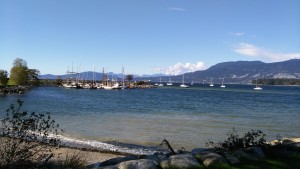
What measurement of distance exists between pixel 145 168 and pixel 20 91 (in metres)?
95.4

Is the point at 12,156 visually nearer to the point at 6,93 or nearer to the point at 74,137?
the point at 74,137

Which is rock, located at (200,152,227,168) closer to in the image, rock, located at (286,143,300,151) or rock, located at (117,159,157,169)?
rock, located at (117,159,157,169)

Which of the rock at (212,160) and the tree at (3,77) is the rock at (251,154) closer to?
the rock at (212,160)

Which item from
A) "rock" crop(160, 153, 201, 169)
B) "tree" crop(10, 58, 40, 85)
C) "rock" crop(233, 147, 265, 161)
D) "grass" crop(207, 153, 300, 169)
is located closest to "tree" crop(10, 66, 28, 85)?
"tree" crop(10, 58, 40, 85)

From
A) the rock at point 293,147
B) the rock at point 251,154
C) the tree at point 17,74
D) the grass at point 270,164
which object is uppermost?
the tree at point 17,74

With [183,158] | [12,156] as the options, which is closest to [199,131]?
[183,158]

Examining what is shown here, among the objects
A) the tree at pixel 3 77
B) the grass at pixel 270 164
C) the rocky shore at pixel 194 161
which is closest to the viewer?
the rocky shore at pixel 194 161

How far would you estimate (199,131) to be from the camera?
29.3 meters

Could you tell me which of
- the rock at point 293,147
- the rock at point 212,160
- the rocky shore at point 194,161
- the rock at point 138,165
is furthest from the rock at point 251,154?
the rock at point 138,165

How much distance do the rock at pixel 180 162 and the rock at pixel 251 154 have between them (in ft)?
5.35

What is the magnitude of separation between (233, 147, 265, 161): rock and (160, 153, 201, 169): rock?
163cm

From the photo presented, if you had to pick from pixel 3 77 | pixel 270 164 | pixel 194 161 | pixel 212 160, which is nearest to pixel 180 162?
pixel 194 161

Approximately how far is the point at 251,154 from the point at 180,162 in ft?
8.56

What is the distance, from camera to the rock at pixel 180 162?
10.5 m
